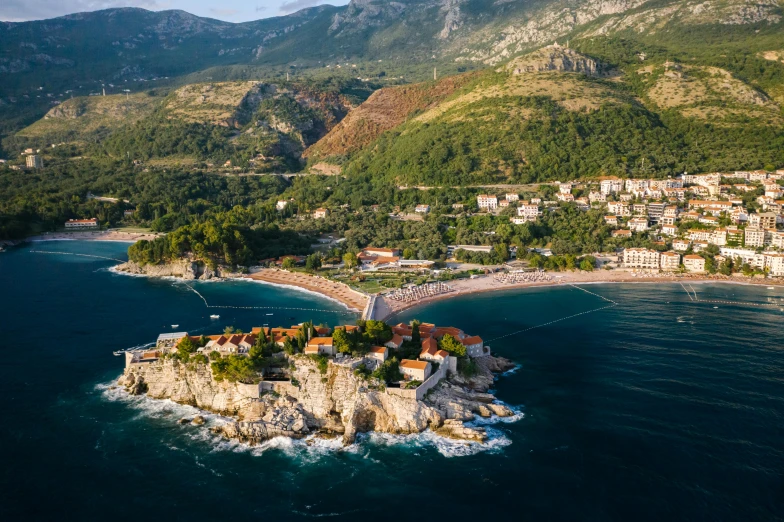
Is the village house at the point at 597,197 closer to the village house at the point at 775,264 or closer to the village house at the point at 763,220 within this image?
the village house at the point at 763,220

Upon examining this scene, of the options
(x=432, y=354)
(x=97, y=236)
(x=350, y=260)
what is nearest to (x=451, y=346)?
(x=432, y=354)

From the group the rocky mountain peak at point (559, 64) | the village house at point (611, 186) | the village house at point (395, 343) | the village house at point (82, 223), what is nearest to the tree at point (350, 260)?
the village house at point (395, 343)

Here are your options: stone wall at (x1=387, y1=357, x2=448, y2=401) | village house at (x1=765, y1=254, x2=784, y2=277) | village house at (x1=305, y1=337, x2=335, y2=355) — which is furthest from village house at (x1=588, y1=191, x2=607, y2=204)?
village house at (x1=305, y1=337, x2=335, y2=355)

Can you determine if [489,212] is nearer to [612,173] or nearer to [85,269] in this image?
[612,173]

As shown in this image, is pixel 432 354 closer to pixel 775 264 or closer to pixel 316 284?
pixel 316 284

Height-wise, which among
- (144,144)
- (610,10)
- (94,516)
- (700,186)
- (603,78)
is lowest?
(94,516)

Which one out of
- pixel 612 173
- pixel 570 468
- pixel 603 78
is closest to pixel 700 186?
pixel 612 173
